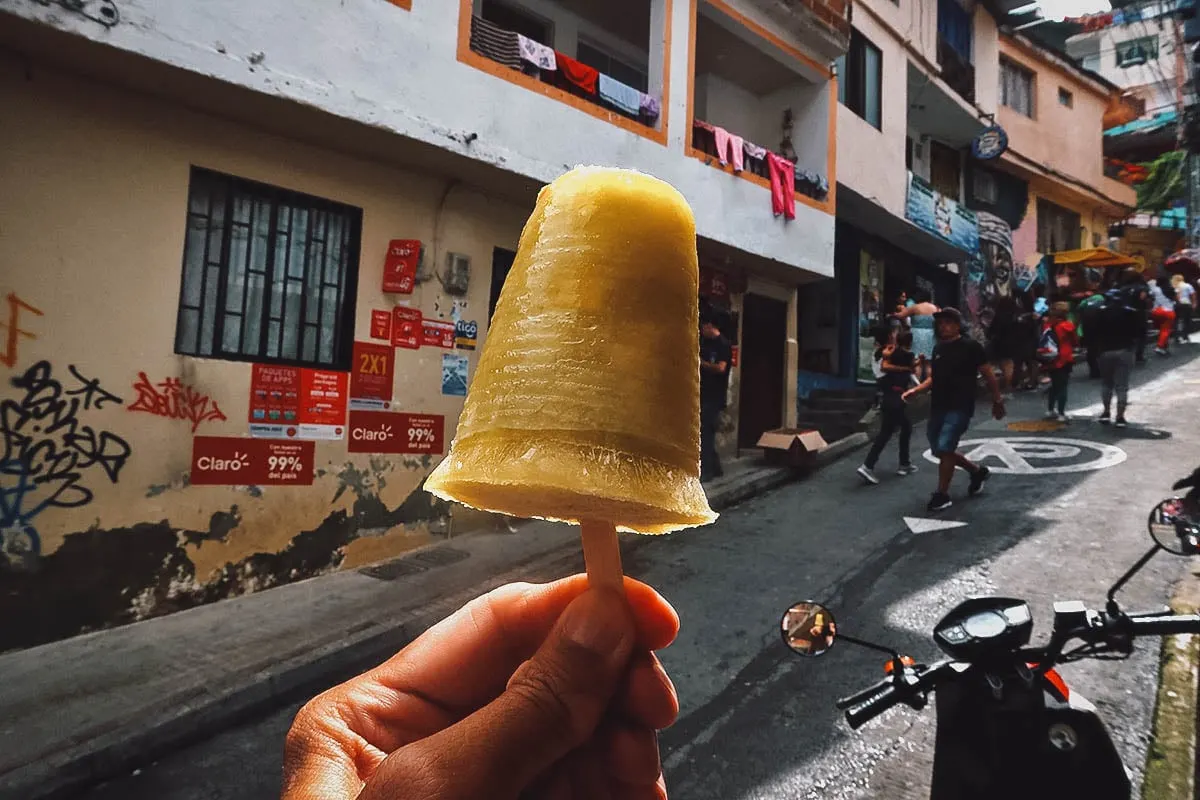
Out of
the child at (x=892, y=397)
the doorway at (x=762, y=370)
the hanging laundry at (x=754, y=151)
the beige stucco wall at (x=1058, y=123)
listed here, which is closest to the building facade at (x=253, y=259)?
the hanging laundry at (x=754, y=151)

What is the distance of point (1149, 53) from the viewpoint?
95.2 feet

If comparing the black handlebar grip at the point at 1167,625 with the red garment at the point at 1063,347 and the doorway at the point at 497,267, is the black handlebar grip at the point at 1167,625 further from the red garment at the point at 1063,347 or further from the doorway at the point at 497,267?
the red garment at the point at 1063,347

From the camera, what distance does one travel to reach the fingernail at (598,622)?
122 cm

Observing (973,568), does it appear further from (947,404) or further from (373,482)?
(373,482)

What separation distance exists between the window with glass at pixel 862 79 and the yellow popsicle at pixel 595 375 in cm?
1323

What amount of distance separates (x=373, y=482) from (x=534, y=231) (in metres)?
5.72

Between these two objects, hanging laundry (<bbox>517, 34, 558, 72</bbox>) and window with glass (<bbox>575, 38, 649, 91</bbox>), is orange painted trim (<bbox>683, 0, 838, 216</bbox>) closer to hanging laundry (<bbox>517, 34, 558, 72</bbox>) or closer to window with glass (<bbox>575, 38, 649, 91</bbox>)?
window with glass (<bbox>575, 38, 649, 91</bbox>)

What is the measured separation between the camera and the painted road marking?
319 inches

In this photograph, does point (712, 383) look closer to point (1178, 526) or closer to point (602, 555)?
point (1178, 526)

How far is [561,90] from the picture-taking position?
7180 millimetres

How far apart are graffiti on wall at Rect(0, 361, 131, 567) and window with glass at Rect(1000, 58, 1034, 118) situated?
22.5 meters

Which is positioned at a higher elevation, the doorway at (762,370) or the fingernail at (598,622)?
the doorway at (762,370)

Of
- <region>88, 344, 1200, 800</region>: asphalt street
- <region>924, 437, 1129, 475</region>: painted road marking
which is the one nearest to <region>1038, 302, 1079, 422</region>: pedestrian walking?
<region>88, 344, 1200, 800</region>: asphalt street

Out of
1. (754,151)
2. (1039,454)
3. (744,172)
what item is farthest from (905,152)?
(1039,454)
